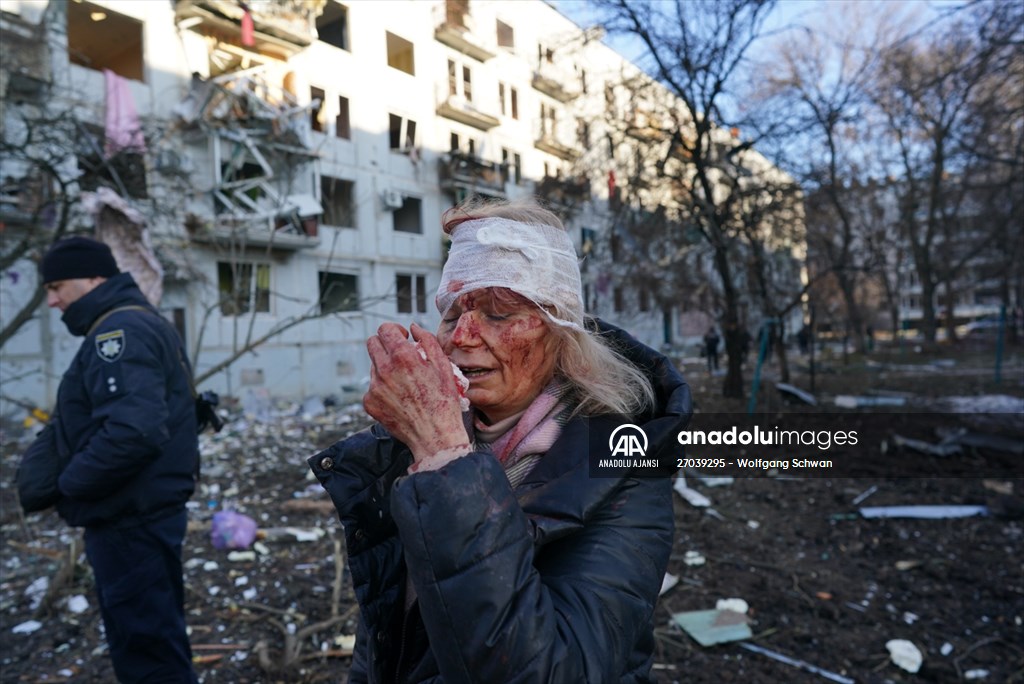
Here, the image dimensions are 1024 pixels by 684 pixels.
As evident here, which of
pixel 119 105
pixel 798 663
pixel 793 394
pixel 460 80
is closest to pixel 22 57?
pixel 119 105

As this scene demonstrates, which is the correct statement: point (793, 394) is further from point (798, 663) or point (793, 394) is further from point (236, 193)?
point (236, 193)

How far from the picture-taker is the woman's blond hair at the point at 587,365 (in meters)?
1.37

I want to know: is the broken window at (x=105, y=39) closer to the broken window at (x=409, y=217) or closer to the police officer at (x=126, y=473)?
the broken window at (x=409, y=217)

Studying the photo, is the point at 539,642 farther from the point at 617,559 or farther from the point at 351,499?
the point at 351,499

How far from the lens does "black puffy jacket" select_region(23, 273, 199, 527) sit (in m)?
2.36

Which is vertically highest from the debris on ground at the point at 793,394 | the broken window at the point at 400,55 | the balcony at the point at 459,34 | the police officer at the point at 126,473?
the broken window at the point at 400,55

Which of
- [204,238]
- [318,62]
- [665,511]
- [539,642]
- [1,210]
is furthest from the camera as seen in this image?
[318,62]

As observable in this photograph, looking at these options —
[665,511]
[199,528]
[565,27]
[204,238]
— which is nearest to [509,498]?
[665,511]

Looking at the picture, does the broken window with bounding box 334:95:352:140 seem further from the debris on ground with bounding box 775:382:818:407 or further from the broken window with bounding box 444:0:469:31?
the debris on ground with bounding box 775:382:818:407

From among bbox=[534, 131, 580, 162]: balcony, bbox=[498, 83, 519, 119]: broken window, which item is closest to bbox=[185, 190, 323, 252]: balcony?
bbox=[498, 83, 519, 119]: broken window

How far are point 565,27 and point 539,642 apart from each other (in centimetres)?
1098

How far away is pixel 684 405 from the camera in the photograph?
4.22 feet

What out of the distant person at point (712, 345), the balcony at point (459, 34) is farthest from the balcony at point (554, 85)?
the distant person at point (712, 345)

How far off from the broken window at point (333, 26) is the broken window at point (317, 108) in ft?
10.2
